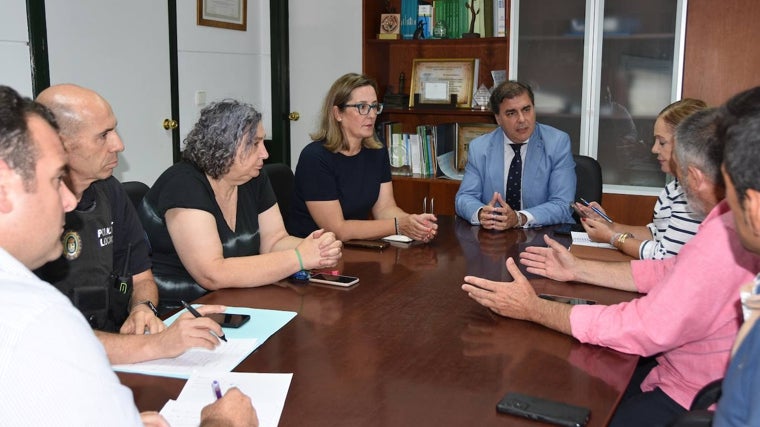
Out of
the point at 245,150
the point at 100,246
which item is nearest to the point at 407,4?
the point at 245,150

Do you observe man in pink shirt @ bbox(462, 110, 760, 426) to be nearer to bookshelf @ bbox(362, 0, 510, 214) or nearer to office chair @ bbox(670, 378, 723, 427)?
office chair @ bbox(670, 378, 723, 427)

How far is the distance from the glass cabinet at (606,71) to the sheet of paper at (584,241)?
4.89 ft

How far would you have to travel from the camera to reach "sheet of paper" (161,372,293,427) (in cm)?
138

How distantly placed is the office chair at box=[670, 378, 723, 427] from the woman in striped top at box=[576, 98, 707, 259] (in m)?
0.76

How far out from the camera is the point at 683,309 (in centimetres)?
172

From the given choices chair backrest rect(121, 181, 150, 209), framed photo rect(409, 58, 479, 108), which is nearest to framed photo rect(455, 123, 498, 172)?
framed photo rect(409, 58, 479, 108)

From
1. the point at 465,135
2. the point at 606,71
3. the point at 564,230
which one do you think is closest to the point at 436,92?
the point at 465,135

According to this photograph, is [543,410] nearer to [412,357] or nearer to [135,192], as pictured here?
[412,357]

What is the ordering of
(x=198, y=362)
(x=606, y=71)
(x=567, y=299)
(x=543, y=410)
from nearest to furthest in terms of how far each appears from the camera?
(x=543, y=410)
(x=198, y=362)
(x=567, y=299)
(x=606, y=71)

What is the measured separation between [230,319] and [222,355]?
21cm

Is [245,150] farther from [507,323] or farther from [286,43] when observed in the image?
[286,43]

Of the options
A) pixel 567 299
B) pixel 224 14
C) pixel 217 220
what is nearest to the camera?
pixel 567 299

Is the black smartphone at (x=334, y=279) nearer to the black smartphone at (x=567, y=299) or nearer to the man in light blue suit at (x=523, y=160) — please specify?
the black smartphone at (x=567, y=299)

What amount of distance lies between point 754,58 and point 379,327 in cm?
309
